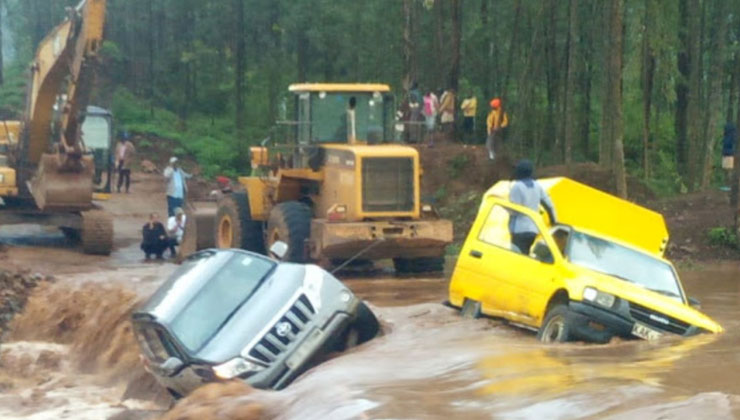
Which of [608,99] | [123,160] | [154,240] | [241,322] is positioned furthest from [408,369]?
[123,160]

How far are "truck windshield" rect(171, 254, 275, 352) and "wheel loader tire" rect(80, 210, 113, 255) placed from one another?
14.0 metres

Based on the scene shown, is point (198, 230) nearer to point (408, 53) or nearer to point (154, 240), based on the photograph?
point (154, 240)

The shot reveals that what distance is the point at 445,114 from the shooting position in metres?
41.3

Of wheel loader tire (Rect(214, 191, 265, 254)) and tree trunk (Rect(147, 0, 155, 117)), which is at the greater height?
tree trunk (Rect(147, 0, 155, 117))

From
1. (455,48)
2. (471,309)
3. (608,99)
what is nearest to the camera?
(471,309)

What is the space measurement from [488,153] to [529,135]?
16939 millimetres

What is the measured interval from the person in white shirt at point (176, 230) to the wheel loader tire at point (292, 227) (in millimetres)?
4917

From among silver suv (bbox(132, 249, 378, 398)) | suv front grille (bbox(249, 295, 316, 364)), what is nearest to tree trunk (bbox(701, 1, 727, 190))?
silver suv (bbox(132, 249, 378, 398))

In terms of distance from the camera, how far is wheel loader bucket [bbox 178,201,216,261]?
87.2 feet

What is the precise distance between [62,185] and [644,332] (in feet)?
52.4

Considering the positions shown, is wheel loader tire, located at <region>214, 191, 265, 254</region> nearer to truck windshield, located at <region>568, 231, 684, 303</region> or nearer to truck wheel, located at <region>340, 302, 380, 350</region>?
truck wheel, located at <region>340, 302, 380, 350</region>

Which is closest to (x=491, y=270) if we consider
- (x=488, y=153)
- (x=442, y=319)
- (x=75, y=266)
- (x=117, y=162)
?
(x=442, y=319)

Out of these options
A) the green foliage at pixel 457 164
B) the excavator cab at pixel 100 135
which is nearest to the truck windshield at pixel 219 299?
the green foliage at pixel 457 164

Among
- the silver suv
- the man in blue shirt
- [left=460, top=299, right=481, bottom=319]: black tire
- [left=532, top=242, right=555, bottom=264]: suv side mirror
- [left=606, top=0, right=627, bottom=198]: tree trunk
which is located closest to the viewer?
the silver suv
